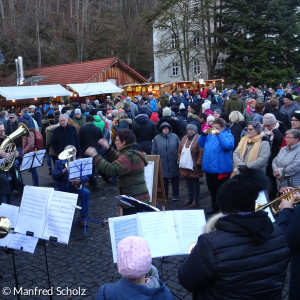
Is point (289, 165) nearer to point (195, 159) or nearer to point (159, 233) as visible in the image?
point (195, 159)

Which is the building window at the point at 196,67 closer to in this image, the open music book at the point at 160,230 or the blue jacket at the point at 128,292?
the open music book at the point at 160,230

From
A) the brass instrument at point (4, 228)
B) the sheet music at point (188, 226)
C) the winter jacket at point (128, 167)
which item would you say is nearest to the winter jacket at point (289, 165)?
the winter jacket at point (128, 167)

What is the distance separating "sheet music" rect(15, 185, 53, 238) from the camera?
149 inches

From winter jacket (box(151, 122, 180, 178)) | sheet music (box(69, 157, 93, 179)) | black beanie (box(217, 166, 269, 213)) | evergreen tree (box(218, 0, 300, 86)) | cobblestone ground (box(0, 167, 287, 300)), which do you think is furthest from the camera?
evergreen tree (box(218, 0, 300, 86))

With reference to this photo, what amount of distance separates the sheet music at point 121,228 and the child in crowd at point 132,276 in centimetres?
94

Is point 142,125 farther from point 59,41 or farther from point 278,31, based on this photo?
point 59,41

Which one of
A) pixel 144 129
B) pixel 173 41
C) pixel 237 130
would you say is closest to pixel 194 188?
pixel 237 130

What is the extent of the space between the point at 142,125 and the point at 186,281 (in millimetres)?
6670

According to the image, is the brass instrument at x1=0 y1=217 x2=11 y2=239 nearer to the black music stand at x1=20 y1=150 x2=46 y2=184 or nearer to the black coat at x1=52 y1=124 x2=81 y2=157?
the black music stand at x1=20 y1=150 x2=46 y2=184

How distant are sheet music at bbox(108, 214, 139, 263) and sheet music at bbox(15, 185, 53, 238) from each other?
3.45 ft

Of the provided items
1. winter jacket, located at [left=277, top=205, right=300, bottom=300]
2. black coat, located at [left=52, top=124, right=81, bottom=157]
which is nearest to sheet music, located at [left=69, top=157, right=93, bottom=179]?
black coat, located at [left=52, top=124, right=81, bottom=157]

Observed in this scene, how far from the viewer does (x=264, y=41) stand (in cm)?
2906

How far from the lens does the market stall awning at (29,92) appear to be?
1666 centimetres

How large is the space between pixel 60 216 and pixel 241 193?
2212 mm
